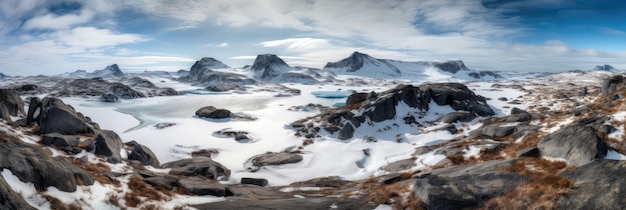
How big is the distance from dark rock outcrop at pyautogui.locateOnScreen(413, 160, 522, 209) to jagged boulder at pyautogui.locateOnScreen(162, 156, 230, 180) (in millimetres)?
21652

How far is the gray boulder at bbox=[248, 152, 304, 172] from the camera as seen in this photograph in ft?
125

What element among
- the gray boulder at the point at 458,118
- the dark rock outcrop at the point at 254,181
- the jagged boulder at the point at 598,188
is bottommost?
the dark rock outcrop at the point at 254,181

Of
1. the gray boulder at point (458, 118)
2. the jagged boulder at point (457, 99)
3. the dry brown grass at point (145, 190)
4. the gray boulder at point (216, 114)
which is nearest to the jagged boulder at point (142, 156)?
the dry brown grass at point (145, 190)

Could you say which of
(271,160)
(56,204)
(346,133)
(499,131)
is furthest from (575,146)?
(346,133)

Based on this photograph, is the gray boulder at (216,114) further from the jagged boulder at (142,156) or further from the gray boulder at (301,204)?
the gray boulder at (301,204)

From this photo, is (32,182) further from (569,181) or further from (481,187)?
(569,181)

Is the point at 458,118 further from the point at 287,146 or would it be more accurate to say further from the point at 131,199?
the point at 131,199

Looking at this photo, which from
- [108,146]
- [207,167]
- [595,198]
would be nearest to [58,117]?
[108,146]

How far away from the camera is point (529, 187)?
12844 mm

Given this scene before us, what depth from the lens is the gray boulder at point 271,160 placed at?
1496 inches

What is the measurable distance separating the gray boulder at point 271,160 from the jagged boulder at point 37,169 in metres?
23.8

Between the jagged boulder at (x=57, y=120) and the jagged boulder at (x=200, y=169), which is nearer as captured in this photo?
the jagged boulder at (x=200, y=169)

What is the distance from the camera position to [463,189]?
13.8 m

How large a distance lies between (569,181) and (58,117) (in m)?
41.0
